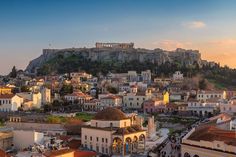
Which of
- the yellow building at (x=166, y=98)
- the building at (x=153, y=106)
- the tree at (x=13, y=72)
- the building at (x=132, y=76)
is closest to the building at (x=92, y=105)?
the building at (x=153, y=106)

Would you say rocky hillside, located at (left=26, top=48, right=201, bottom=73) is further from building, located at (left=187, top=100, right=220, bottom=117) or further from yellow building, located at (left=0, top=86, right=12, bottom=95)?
building, located at (left=187, top=100, right=220, bottom=117)

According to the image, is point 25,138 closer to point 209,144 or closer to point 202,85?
point 209,144

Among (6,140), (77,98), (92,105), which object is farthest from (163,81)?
(6,140)

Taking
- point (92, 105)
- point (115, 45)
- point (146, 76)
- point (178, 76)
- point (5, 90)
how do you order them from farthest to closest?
point (115, 45) → point (146, 76) → point (178, 76) → point (5, 90) → point (92, 105)

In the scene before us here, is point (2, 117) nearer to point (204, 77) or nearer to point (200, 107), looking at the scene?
point (200, 107)

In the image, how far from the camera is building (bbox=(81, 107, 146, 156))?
78.8 feet

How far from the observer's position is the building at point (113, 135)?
24031mm

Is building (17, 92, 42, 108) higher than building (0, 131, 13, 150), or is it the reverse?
building (17, 92, 42, 108)

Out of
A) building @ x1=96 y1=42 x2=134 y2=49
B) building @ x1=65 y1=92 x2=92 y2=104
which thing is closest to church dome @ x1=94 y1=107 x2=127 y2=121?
building @ x1=65 y1=92 x2=92 y2=104

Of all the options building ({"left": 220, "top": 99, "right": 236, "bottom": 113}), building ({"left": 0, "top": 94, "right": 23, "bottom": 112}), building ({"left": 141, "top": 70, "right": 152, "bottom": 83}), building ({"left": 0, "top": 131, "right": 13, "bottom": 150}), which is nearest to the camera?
building ({"left": 0, "top": 131, "right": 13, "bottom": 150})

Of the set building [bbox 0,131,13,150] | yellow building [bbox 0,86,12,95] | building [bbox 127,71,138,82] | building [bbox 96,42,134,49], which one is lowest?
building [bbox 0,131,13,150]

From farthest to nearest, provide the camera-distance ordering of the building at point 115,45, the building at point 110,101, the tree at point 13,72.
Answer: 1. the building at point 115,45
2. the tree at point 13,72
3. the building at point 110,101

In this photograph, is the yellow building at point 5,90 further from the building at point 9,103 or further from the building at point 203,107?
the building at point 203,107

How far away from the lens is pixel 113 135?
944 inches
